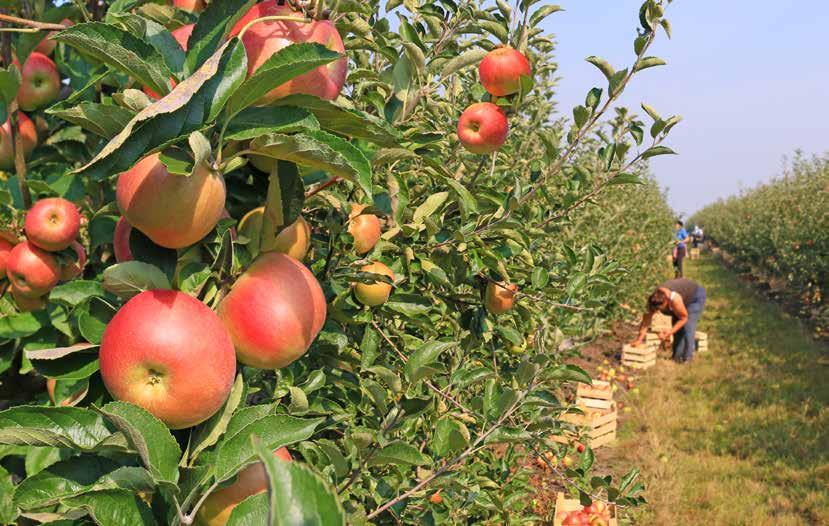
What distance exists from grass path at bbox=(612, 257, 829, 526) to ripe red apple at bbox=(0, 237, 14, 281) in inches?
182

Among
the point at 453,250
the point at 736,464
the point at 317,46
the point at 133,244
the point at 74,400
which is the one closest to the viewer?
the point at 317,46

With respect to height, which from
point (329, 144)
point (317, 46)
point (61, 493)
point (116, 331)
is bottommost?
point (61, 493)

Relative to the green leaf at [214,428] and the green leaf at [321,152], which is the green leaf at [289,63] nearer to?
the green leaf at [321,152]

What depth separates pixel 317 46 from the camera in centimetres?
78

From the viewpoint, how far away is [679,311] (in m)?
9.09

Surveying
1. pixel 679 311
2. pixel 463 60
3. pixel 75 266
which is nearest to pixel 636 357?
pixel 679 311

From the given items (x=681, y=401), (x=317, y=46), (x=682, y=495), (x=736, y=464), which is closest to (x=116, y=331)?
(x=317, y=46)

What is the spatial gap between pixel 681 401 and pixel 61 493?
7813mm

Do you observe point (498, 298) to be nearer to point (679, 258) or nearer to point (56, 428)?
point (56, 428)

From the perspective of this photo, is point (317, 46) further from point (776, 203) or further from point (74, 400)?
point (776, 203)

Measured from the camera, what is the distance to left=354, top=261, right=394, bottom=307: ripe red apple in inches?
64.4

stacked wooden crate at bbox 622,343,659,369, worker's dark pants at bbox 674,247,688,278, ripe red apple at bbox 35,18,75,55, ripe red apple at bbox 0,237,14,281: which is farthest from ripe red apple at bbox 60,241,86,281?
worker's dark pants at bbox 674,247,688,278

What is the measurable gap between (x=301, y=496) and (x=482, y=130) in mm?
1506

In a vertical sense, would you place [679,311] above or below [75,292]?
below
